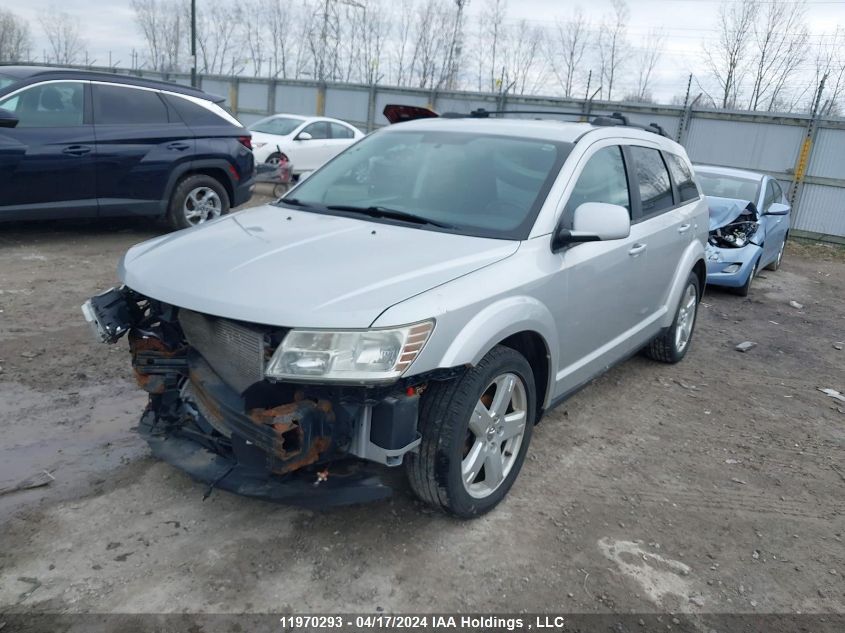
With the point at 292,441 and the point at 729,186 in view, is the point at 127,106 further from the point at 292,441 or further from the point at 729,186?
the point at 729,186

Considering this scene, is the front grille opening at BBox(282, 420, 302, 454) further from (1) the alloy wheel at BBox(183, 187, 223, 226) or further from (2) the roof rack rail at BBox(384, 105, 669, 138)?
(1) the alloy wheel at BBox(183, 187, 223, 226)

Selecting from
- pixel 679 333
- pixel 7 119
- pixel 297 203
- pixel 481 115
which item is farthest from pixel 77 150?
pixel 679 333

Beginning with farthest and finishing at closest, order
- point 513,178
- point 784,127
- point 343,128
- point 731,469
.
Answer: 1. point 343,128
2. point 784,127
3. point 731,469
4. point 513,178

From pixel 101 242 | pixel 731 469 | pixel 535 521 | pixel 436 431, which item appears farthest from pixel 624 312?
pixel 101 242

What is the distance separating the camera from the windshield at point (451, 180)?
356cm

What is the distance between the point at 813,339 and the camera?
23.6 ft

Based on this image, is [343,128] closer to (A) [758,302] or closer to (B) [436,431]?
(A) [758,302]

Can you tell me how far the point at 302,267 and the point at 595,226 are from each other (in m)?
1.43

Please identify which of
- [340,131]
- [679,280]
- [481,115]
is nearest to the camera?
[481,115]

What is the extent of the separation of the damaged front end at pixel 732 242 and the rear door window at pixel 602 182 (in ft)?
15.4

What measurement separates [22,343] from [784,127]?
14.9m

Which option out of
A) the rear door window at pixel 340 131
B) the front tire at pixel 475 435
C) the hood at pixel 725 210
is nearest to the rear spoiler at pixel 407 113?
the front tire at pixel 475 435

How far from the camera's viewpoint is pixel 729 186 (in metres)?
9.95

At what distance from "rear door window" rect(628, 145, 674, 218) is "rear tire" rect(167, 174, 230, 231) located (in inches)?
216
